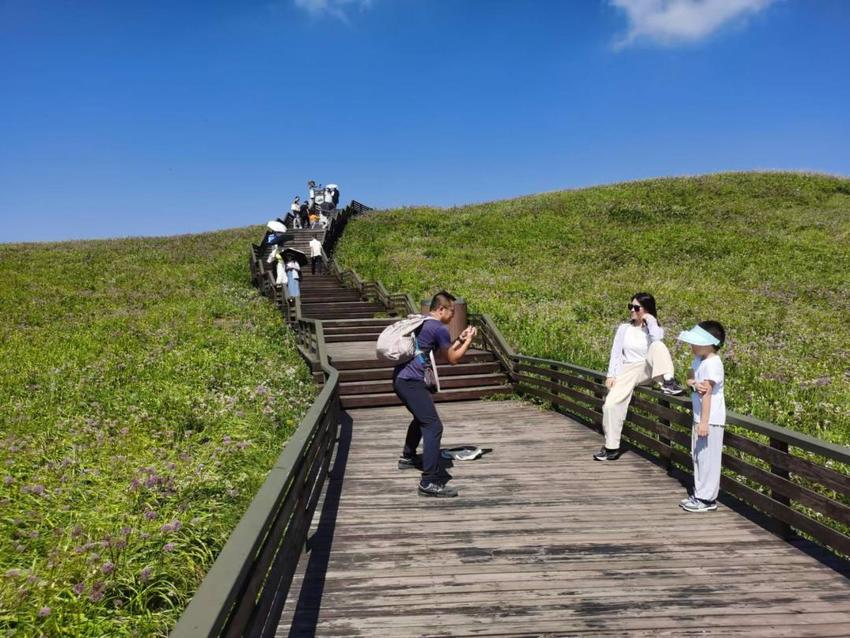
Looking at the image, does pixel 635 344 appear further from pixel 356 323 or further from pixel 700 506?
pixel 356 323

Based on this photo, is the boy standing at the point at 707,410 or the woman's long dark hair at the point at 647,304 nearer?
the boy standing at the point at 707,410

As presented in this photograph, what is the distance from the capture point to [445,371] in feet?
44.4

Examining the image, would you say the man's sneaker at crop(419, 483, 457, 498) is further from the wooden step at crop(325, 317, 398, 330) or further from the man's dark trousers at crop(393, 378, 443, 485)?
the wooden step at crop(325, 317, 398, 330)

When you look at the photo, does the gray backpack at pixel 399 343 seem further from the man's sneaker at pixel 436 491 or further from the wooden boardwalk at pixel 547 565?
the wooden boardwalk at pixel 547 565

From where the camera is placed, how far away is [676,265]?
A: 28875mm

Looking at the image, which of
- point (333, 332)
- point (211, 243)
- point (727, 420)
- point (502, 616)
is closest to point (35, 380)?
point (333, 332)

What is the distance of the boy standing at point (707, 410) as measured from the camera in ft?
19.7

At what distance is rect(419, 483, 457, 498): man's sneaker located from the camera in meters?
6.79

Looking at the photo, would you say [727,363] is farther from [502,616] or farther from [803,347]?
[502,616]

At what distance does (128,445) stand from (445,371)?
Result: 695cm

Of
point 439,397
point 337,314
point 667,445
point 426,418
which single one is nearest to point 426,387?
point 426,418

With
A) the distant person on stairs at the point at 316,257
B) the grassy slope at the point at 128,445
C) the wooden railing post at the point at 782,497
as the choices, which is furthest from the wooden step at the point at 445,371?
the distant person on stairs at the point at 316,257

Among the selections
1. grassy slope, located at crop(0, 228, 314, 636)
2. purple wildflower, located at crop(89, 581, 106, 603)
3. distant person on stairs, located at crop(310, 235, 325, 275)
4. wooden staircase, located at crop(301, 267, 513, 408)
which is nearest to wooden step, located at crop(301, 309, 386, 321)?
grassy slope, located at crop(0, 228, 314, 636)

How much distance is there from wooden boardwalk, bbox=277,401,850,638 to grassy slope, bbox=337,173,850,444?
468 centimetres
